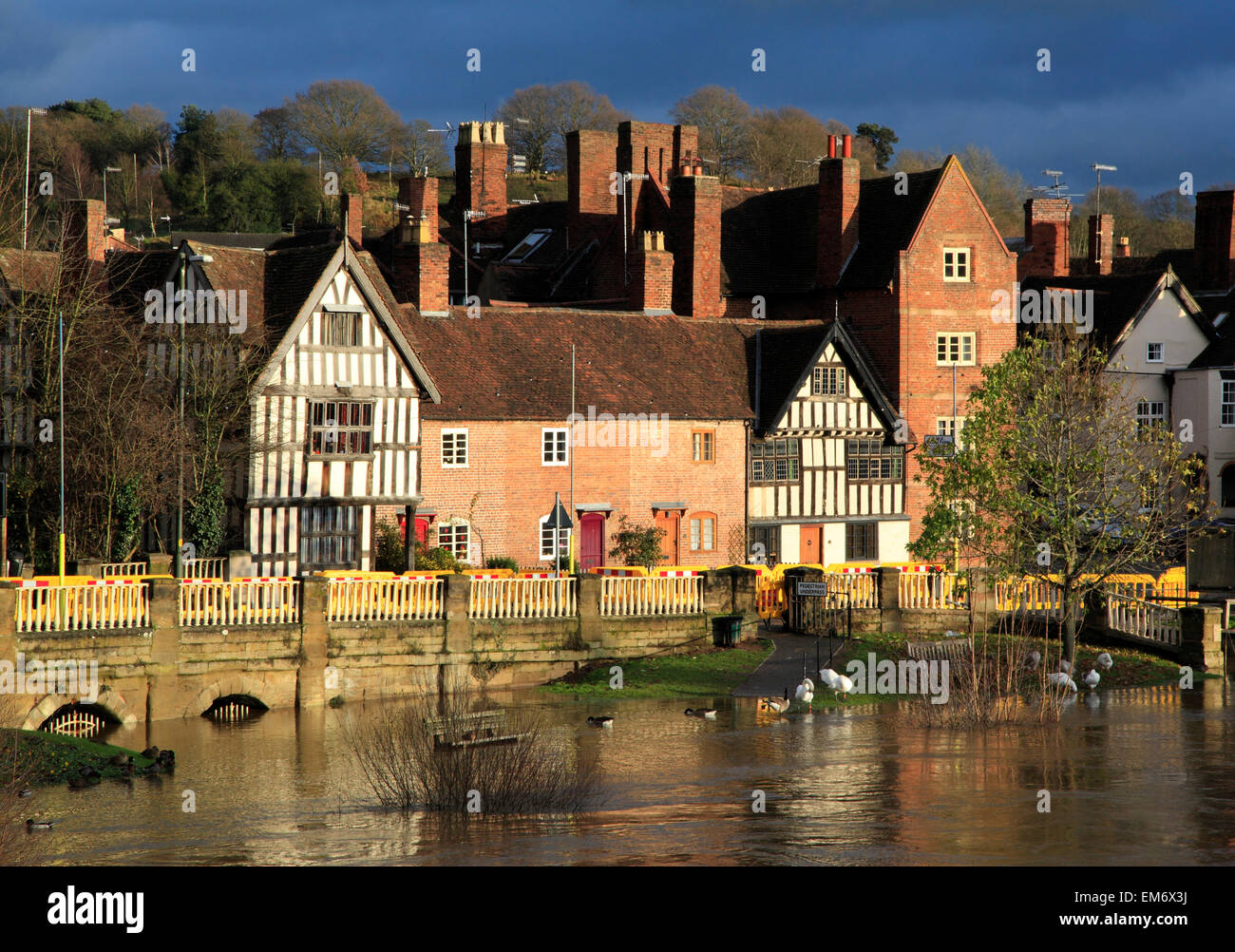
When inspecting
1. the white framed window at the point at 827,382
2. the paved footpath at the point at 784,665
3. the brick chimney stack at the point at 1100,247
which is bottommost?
the paved footpath at the point at 784,665

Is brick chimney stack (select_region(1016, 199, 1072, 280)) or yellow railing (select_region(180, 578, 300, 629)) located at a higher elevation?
brick chimney stack (select_region(1016, 199, 1072, 280))

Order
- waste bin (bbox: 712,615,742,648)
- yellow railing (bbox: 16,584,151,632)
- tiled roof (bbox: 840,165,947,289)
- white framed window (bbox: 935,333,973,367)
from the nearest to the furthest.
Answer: yellow railing (bbox: 16,584,151,632), waste bin (bbox: 712,615,742,648), tiled roof (bbox: 840,165,947,289), white framed window (bbox: 935,333,973,367)

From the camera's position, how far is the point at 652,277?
4581cm

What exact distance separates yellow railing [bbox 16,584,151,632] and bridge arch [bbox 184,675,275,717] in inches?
67.0

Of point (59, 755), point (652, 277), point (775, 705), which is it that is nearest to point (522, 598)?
point (775, 705)

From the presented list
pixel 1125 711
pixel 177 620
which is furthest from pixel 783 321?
pixel 177 620

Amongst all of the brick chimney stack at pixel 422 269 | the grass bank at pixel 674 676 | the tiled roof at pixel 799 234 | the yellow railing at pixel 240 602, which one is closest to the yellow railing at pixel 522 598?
the grass bank at pixel 674 676

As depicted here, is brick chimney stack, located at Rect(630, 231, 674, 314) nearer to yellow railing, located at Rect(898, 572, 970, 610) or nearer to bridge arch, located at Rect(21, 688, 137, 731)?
yellow railing, located at Rect(898, 572, 970, 610)

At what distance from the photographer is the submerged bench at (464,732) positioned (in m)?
18.8

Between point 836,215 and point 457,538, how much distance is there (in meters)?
17.1

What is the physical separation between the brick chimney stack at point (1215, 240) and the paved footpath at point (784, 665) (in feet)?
99.7

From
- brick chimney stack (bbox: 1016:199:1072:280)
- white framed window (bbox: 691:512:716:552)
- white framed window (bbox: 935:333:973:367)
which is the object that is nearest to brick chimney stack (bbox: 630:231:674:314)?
white framed window (bbox: 691:512:716:552)

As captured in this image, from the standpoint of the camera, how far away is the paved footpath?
28875mm

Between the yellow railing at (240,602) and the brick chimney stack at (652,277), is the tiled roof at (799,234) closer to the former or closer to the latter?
the brick chimney stack at (652,277)
